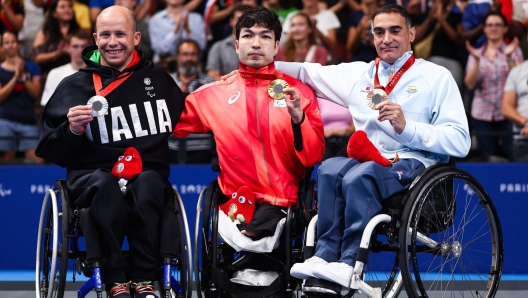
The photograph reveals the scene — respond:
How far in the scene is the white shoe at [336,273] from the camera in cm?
369

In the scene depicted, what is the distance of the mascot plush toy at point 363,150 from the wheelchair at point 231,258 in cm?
30

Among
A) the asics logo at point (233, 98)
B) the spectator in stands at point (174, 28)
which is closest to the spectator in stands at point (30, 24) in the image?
the spectator in stands at point (174, 28)

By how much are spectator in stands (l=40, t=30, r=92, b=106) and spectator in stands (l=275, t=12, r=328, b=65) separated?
5.16 ft

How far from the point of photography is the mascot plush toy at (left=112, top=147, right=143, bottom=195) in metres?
4.04

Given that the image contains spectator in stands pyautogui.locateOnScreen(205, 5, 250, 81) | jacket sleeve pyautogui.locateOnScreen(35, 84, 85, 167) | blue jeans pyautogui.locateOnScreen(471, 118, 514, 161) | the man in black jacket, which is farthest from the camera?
spectator in stands pyautogui.locateOnScreen(205, 5, 250, 81)

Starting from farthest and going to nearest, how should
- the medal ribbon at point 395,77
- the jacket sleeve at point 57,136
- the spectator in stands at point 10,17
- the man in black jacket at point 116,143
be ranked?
the spectator in stands at point 10,17 → the medal ribbon at point 395,77 → the jacket sleeve at point 57,136 → the man in black jacket at point 116,143

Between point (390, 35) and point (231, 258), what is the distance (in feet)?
4.44

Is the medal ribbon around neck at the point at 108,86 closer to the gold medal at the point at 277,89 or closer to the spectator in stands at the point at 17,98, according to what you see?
the gold medal at the point at 277,89

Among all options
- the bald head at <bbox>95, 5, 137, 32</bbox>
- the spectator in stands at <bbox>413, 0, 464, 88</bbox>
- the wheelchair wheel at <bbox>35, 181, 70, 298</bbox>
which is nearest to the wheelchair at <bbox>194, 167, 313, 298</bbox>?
the wheelchair wheel at <bbox>35, 181, 70, 298</bbox>

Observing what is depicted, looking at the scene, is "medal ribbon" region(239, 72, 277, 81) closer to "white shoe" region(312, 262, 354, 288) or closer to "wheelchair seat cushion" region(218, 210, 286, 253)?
"wheelchair seat cushion" region(218, 210, 286, 253)

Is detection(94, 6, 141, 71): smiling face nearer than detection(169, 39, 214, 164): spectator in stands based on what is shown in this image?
Yes

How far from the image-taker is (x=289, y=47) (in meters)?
6.79

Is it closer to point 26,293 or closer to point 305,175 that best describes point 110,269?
point 305,175

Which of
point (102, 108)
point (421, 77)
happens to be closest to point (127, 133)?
point (102, 108)
